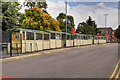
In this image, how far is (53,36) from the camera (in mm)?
26375

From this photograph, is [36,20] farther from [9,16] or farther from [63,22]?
[63,22]

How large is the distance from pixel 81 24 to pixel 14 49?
185ft

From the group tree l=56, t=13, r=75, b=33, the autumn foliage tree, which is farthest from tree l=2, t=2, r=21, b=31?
tree l=56, t=13, r=75, b=33

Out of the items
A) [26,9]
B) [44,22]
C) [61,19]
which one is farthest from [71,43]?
A: [61,19]

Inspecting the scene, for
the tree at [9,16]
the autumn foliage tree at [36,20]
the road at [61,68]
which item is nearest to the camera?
the road at [61,68]

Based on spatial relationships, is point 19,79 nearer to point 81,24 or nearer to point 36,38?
point 36,38

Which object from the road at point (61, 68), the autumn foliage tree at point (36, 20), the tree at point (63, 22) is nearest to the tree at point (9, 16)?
the autumn foliage tree at point (36, 20)

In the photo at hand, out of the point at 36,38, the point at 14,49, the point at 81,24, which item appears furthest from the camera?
the point at 81,24

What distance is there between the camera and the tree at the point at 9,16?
26.5 meters

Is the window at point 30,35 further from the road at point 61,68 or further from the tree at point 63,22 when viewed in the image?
the tree at point 63,22

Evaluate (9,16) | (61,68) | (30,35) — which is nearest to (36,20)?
(9,16)

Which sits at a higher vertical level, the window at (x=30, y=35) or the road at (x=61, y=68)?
the window at (x=30, y=35)

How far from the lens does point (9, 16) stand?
1059 inches

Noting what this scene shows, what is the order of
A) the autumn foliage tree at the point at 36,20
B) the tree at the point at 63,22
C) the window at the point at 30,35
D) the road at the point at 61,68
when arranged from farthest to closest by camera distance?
the tree at the point at 63,22 → the autumn foliage tree at the point at 36,20 → the window at the point at 30,35 → the road at the point at 61,68
